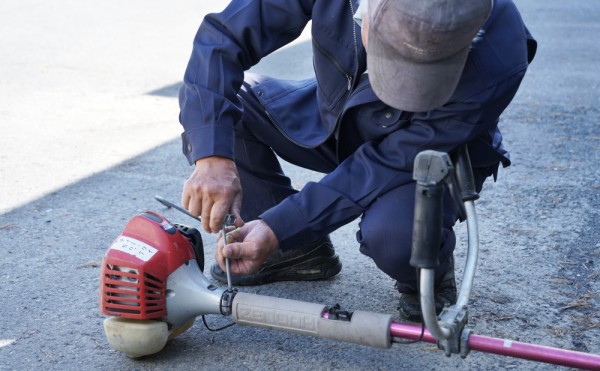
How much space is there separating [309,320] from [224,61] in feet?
2.94

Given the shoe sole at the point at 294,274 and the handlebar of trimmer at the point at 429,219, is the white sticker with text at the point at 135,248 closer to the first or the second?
the shoe sole at the point at 294,274

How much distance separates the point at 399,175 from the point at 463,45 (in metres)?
0.57

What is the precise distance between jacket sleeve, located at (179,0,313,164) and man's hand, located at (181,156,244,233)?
37mm

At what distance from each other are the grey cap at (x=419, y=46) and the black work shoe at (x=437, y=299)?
774mm

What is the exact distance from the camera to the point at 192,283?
246cm

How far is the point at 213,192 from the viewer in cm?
240

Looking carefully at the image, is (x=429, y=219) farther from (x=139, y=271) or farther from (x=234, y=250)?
(x=139, y=271)

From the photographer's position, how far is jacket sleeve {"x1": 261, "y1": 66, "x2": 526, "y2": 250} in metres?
2.45

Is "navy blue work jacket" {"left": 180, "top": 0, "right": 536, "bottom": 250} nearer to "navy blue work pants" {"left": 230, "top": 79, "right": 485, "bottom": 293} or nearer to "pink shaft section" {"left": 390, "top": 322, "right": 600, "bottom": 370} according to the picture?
"navy blue work pants" {"left": 230, "top": 79, "right": 485, "bottom": 293}

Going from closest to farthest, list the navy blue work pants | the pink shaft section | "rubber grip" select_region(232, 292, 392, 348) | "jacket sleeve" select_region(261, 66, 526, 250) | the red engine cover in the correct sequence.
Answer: the pink shaft section, "rubber grip" select_region(232, 292, 392, 348), the red engine cover, "jacket sleeve" select_region(261, 66, 526, 250), the navy blue work pants

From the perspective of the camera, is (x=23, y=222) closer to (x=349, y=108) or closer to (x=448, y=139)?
(x=349, y=108)

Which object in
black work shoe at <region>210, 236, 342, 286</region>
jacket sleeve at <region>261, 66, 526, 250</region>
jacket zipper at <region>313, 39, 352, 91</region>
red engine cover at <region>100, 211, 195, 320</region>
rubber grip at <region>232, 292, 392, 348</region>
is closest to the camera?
rubber grip at <region>232, 292, 392, 348</region>

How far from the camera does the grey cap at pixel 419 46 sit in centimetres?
195

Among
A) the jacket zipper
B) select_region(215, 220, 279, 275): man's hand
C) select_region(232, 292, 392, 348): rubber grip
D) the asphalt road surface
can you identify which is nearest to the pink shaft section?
select_region(232, 292, 392, 348): rubber grip
